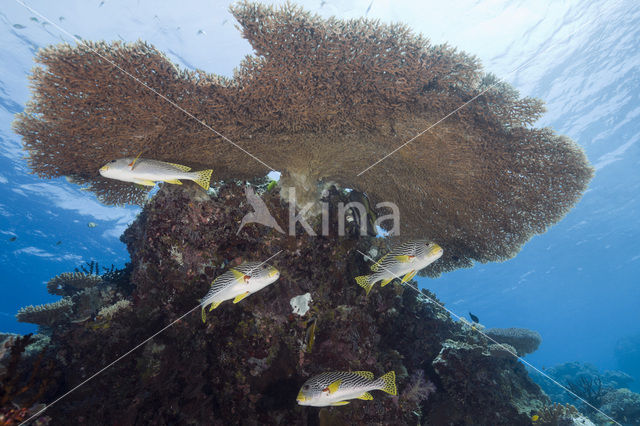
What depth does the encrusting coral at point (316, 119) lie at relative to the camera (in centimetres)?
371

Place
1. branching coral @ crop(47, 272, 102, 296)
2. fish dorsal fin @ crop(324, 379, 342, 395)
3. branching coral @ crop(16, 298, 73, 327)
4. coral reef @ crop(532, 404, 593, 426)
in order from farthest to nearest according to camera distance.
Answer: branching coral @ crop(47, 272, 102, 296) → branching coral @ crop(16, 298, 73, 327) → coral reef @ crop(532, 404, 593, 426) → fish dorsal fin @ crop(324, 379, 342, 395)

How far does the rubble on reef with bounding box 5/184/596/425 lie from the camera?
138 inches

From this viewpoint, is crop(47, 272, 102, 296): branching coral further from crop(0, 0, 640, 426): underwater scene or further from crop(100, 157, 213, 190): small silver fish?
crop(100, 157, 213, 190): small silver fish

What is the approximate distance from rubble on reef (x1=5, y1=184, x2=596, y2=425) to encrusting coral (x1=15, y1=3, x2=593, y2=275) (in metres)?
0.99

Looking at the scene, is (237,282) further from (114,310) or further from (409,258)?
(114,310)

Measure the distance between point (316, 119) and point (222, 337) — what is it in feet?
12.4

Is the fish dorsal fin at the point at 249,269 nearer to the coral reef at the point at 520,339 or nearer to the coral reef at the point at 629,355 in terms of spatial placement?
the coral reef at the point at 520,339

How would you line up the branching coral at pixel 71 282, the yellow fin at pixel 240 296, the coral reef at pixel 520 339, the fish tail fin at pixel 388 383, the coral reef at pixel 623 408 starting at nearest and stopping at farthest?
the yellow fin at pixel 240 296
the fish tail fin at pixel 388 383
the branching coral at pixel 71 282
the coral reef at pixel 520 339
the coral reef at pixel 623 408

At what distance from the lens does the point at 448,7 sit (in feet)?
48.6

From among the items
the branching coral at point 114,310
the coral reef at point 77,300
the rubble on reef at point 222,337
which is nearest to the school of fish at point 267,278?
the rubble on reef at point 222,337

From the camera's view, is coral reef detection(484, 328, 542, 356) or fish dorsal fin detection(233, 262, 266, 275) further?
coral reef detection(484, 328, 542, 356)

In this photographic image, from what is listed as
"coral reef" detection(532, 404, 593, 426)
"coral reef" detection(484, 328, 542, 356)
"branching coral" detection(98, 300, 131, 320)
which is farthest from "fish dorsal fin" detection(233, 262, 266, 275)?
"coral reef" detection(484, 328, 542, 356)

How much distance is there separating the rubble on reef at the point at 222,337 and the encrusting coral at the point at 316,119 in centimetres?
99

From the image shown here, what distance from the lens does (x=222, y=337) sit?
3986 mm
